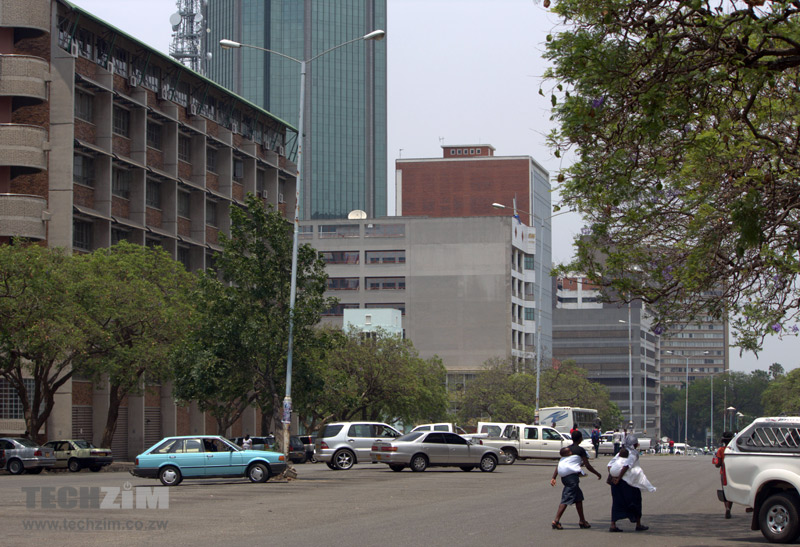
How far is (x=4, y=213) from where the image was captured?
47938 millimetres

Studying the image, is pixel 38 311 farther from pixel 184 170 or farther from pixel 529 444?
pixel 184 170

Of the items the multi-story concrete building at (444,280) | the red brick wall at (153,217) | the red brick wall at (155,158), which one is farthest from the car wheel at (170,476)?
the multi-story concrete building at (444,280)

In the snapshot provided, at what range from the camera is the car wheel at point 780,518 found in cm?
1381

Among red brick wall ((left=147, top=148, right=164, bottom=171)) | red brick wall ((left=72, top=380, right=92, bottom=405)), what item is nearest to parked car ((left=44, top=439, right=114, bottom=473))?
red brick wall ((left=72, top=380, right=92, bottom=405))

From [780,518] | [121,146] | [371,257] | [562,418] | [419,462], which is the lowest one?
[562,418]

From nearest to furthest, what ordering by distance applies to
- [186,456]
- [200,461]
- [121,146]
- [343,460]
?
[186,456], [200,461], [343,460], [121,146]

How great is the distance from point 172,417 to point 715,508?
4515cm

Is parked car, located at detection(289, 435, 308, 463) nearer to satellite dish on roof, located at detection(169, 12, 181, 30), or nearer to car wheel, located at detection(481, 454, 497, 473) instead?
car wheel, located at detection(481, 454, 497, 473)

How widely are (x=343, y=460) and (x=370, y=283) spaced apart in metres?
74.4

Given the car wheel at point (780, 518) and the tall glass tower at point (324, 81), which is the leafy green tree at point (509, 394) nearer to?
the car wheel at point (780, 518)

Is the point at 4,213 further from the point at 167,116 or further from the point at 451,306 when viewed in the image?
the point at 451,306

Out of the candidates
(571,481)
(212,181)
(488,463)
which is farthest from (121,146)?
(571,481)

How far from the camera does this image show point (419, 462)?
34531 mm

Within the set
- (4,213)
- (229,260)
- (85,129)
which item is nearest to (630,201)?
(229,260)
